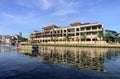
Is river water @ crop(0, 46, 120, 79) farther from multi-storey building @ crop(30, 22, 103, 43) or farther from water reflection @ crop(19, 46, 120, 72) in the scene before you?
multi-storey building @ crop(30, 22, 103, 43)

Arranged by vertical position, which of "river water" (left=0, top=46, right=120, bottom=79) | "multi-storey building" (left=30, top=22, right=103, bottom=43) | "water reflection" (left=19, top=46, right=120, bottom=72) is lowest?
"river water" (left=0, top=46, right=120, bottom=79)

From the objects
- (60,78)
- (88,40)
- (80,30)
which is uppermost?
(80,30)

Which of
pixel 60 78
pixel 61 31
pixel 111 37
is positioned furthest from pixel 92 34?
pixel 60 78

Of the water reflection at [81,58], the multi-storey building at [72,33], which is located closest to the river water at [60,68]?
the water reflection at [81,58]

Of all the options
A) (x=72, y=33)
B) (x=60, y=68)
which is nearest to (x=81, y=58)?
(x=60, y=68)

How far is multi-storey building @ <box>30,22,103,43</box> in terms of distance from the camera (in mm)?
129125

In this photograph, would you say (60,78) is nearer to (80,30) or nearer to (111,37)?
(111,37)

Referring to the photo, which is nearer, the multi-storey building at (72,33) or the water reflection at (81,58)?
the water reflection at (81,58)

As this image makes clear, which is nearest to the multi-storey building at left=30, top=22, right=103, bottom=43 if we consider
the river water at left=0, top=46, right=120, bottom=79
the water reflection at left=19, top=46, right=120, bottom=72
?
the water reflection at left=19, top=46, right=120, bottom=72

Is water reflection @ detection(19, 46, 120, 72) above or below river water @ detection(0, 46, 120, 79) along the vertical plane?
above

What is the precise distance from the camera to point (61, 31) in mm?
158875

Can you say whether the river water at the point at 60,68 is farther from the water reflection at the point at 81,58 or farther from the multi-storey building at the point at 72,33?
the multi-storey building at the point at 72,33

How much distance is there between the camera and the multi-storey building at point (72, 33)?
12912 centimetres

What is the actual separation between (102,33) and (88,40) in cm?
1399
